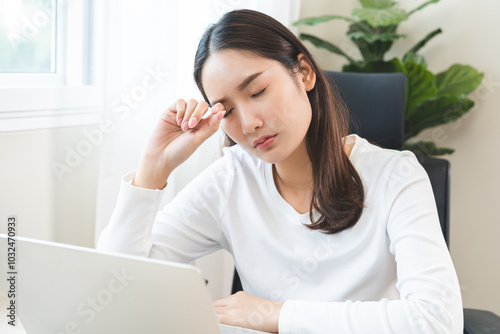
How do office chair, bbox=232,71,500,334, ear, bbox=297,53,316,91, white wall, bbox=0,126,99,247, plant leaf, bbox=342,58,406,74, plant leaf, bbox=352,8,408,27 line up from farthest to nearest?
plant leaf, bbox=342,58,406,74, plant leaf, bbox=352,8,408,27, office chair, bbox=232,71,500,334, white wall, bbox=0,126,99,247, ear, bbox=297,53,316,91

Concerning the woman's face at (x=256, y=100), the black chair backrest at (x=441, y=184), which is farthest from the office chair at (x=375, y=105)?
the woman's face at (x=256, y=100)

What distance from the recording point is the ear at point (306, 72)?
3.75 feet

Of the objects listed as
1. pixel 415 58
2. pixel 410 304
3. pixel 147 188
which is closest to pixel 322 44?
pixel 415 58

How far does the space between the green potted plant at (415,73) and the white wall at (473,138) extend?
0.12m

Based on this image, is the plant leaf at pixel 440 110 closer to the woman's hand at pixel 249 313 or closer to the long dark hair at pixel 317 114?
the long dark hair at pixel 317 114

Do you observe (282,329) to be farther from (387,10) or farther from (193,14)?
(387,10)

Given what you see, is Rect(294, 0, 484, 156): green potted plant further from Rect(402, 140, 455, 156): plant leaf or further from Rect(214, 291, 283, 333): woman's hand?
Rect(214, 291, 283, 333): woman's hand

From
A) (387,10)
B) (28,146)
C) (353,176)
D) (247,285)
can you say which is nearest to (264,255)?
(247,285)

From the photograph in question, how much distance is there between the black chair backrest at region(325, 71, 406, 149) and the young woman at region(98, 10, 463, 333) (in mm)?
132

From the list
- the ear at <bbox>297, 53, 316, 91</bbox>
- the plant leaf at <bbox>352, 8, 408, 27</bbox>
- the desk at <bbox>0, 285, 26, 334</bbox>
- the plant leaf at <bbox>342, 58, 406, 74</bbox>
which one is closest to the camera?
the desk at <bbox>0, 285, 26, 334</bbox>

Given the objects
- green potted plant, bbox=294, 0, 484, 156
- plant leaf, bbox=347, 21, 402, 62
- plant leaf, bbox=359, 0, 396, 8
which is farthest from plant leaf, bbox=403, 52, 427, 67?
plant leaf, bbox=359, 0, 396, 8

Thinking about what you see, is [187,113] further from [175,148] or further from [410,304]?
[410,304]

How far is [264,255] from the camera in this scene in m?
1.17

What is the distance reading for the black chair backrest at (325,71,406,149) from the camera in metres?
1.36
